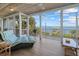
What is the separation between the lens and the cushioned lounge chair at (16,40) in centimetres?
300

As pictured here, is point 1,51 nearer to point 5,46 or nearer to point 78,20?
point 5,46

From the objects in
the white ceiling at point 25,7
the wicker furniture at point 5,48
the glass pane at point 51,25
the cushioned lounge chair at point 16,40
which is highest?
the white ceiling at point 25,7

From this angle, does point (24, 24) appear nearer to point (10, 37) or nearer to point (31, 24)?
point (31, 24)

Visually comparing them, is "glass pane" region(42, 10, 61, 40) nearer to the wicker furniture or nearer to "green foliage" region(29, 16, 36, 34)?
"green foliage" region(29, 16, 36, 34)

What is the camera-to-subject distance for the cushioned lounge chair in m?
3.00

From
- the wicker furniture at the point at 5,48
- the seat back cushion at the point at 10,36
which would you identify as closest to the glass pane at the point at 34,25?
the seat back cushion at the point at 10,36

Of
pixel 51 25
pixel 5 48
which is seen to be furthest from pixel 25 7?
pixel 5 48

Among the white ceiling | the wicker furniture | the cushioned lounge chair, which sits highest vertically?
the white ceiling

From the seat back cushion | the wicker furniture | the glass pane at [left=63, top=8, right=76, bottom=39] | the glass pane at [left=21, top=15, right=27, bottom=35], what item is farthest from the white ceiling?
the wicker furniture

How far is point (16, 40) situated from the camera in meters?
3.03

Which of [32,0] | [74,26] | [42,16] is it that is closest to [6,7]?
[32,0]

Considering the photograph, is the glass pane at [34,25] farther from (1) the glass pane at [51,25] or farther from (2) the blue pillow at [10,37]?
(2) the blue pillow at [10,37]

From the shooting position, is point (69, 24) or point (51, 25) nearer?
point (69, 24)

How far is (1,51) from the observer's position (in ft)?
9.91
